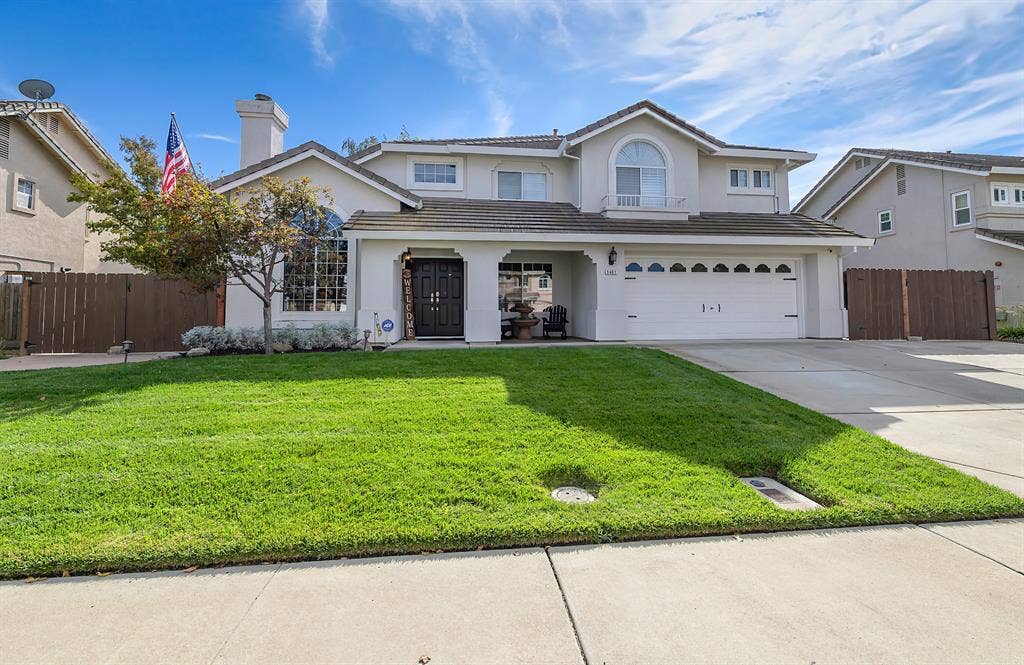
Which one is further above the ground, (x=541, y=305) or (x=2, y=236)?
(x=2, y=236)

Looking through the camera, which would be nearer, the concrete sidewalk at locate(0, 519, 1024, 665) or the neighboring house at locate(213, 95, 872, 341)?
the concrete sidewalk at locate(0, 519, 1024, 665)

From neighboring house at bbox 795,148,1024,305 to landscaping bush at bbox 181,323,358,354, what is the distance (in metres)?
19.2

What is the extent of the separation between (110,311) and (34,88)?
9.14 metres

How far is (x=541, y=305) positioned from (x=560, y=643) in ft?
42.4

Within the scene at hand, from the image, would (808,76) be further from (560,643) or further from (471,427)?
(560,643)

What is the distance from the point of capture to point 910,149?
21.3 m

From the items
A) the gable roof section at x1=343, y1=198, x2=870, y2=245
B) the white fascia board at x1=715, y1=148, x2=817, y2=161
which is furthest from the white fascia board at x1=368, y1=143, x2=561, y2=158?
the white fascia board at x1=715, y1=148, x2=817, y2=161

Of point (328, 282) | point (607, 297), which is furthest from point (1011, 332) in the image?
point (328, 282)

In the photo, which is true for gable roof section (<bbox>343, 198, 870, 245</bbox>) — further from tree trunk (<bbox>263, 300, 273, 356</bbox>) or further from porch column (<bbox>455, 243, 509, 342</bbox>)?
tree trunk (<bbox>263, 300, 273, 356</bbox>)

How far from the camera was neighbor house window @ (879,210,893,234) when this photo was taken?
767 inches

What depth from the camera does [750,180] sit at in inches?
591

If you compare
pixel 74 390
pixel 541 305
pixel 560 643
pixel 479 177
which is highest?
pixel 479 177

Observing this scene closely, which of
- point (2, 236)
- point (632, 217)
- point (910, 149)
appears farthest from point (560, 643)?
point (910, 149)

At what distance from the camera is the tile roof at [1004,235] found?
15620mm
